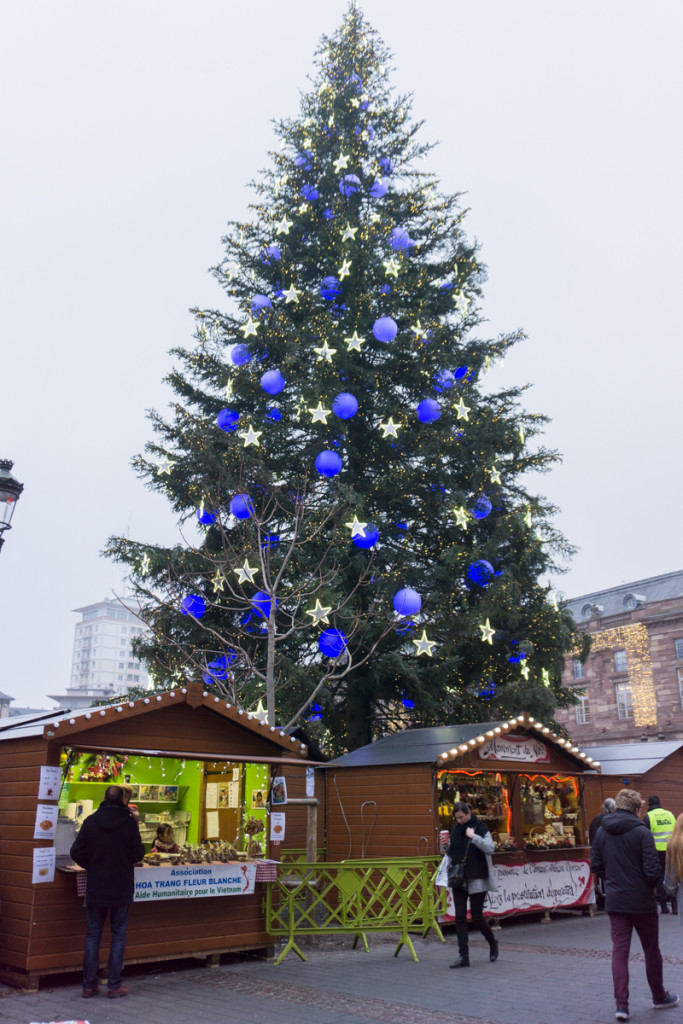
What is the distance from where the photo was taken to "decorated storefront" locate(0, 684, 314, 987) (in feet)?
29.1

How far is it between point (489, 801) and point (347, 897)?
5.05m

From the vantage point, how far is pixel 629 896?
705cm

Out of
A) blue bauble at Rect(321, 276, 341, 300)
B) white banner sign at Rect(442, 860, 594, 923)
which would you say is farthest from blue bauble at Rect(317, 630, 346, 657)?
blue bauble at Rect(321, 276, 341, 300)

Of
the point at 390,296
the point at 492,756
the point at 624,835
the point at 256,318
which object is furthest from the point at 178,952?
the point at 390,296

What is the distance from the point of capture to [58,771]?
9.16 metres

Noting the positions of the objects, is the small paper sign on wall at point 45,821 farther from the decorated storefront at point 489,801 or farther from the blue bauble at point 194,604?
the blue bauble at point 194,604

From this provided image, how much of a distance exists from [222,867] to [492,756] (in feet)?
18.5

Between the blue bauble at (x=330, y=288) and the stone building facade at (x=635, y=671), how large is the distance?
32.5 meters

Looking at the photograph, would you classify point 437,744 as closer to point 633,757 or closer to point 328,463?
point 328,463


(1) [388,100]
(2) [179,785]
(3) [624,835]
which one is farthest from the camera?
(1) [388,100]

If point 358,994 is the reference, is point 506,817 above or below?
above

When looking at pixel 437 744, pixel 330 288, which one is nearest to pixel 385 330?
pixel 330 288

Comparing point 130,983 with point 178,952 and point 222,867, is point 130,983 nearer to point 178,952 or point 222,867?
point 178,952

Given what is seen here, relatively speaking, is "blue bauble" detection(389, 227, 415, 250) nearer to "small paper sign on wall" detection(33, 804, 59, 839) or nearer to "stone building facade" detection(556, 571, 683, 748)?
"small paper sign on wall" detection(33, 804, 59, 839)
